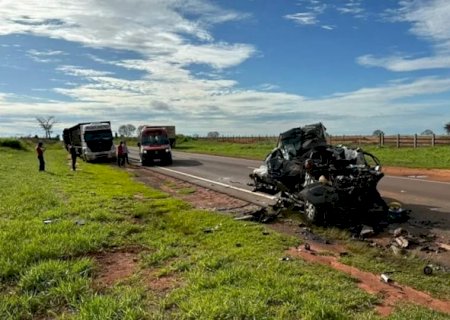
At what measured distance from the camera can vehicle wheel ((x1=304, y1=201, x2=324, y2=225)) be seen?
925 cm

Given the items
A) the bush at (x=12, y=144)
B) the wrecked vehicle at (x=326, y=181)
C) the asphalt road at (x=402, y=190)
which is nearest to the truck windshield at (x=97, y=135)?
the asphalt road at (x=402, y=190)

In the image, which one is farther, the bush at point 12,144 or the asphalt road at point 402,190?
the bush at point 12,144

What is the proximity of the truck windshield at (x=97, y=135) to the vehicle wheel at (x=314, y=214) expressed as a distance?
101 feet

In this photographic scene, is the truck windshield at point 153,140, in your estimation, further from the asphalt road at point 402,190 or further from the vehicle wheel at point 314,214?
the vehicle wheel at point 314,214

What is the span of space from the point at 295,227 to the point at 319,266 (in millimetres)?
2973

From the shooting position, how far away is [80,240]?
7527 mm

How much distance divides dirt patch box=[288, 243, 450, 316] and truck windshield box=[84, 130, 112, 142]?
33.0 meters

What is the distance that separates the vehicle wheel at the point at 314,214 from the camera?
9250mm

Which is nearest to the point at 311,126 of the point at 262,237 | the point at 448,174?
the point at 262,237

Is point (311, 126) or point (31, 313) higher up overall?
point (311, 126)

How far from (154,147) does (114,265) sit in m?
24.9

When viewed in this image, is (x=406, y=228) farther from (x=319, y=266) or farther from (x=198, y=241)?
(x=198, y=241)

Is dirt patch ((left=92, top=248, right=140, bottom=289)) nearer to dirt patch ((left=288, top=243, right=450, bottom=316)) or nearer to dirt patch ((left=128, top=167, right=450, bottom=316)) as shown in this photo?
dirt patch ((left=128, top=167, right=450, bottom=316))

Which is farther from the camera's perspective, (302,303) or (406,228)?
(406,228)
